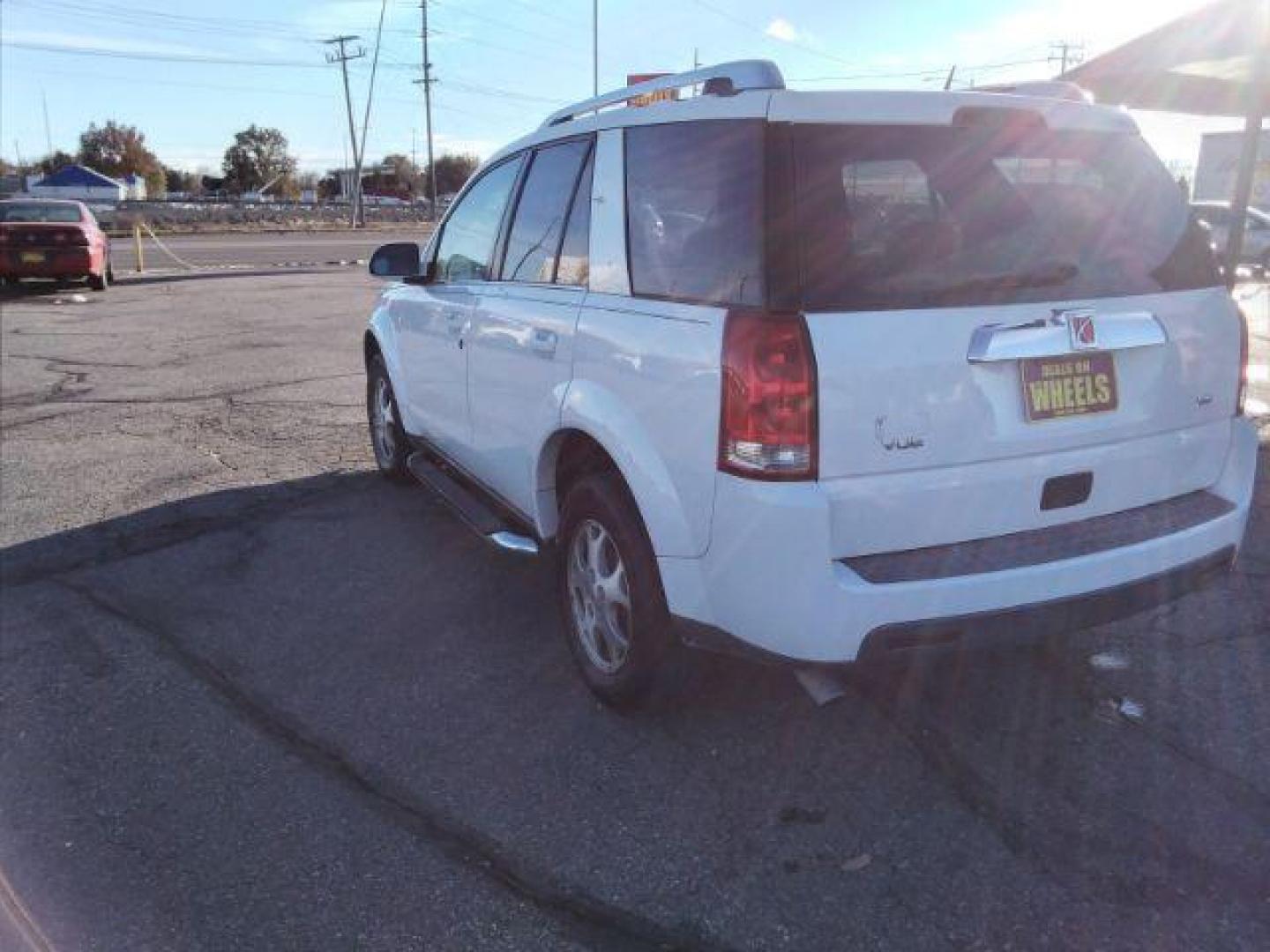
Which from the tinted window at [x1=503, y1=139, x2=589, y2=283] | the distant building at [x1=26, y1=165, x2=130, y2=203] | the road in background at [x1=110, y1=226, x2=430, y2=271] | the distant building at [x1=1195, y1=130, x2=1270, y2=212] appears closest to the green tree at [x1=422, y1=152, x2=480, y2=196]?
the distant building at [x1=26, y1=165, x2=130, y2=203]

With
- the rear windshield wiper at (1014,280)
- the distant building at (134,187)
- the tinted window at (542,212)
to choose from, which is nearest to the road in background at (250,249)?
the tinted window at (542,212)

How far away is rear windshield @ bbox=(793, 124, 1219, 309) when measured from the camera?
9.12 feet

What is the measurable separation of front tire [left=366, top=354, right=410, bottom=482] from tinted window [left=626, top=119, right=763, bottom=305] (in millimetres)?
3027

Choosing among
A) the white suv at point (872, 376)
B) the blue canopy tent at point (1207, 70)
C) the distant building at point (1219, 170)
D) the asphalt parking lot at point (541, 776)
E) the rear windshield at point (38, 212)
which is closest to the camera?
the asphalt parking lot at point (541, 776)

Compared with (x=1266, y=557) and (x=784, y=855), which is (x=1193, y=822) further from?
(x=1266, y=557)

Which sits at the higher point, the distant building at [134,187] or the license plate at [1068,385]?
the distant building at [134,187]

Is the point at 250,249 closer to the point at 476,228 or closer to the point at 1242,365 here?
the point at 476,228

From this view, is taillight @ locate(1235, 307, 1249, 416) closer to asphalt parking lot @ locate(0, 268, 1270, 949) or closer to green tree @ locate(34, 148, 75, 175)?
asphalt parking lot @ locate(0, 268, 1270, 949)

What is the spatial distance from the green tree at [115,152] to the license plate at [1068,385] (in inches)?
4987

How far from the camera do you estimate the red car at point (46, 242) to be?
1730 centimetres

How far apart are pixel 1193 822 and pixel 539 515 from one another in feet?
7.61

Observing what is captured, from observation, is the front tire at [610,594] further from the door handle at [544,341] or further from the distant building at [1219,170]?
the distant building at [1219,170]

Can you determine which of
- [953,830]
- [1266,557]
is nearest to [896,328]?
[953,830]

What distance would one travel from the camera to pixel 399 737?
346cm
